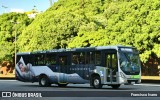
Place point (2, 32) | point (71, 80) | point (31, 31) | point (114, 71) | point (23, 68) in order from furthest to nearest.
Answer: point (2, 32)
point (31, 31)
point (23, 68)
point (71, 80)
point (114, 71)

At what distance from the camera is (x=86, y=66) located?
98.8 ft

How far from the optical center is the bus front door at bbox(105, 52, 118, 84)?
28312 millimetres

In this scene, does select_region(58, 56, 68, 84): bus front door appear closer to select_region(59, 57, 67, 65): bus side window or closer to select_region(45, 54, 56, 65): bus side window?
select_region(59, 57, 67, 65): bus side window

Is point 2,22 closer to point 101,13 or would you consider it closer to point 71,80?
point 101,13

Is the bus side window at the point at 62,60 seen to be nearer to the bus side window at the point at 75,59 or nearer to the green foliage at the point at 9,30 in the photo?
the bus side window at the point at 75,59

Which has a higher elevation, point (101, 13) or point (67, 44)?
point (101, 13)

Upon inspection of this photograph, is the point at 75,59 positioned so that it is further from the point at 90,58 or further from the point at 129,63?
the point at 129,63

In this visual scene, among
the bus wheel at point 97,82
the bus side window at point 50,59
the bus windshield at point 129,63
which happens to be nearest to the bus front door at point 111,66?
the bus windshield at point 129,63

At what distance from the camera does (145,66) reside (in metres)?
60.7

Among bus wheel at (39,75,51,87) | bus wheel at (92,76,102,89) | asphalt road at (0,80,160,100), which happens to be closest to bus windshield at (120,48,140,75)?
asphalt road at (0,80,160,100)

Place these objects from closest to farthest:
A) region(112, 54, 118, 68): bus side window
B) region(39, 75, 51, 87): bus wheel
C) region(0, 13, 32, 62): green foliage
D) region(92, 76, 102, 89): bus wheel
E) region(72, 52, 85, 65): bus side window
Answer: region(112, 54, 118, 68): bus side window → region(92, 76, 102, 89): bus wheel → region(72, 52, 85, 65): bus side window → region(39, 75, 51, 87): bus wheel → region(0, 13, 32, 62): green foliage

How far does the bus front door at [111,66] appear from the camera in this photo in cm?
2831

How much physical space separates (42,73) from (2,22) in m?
44.4

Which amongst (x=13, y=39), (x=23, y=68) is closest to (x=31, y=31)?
(x=13, y=39)
